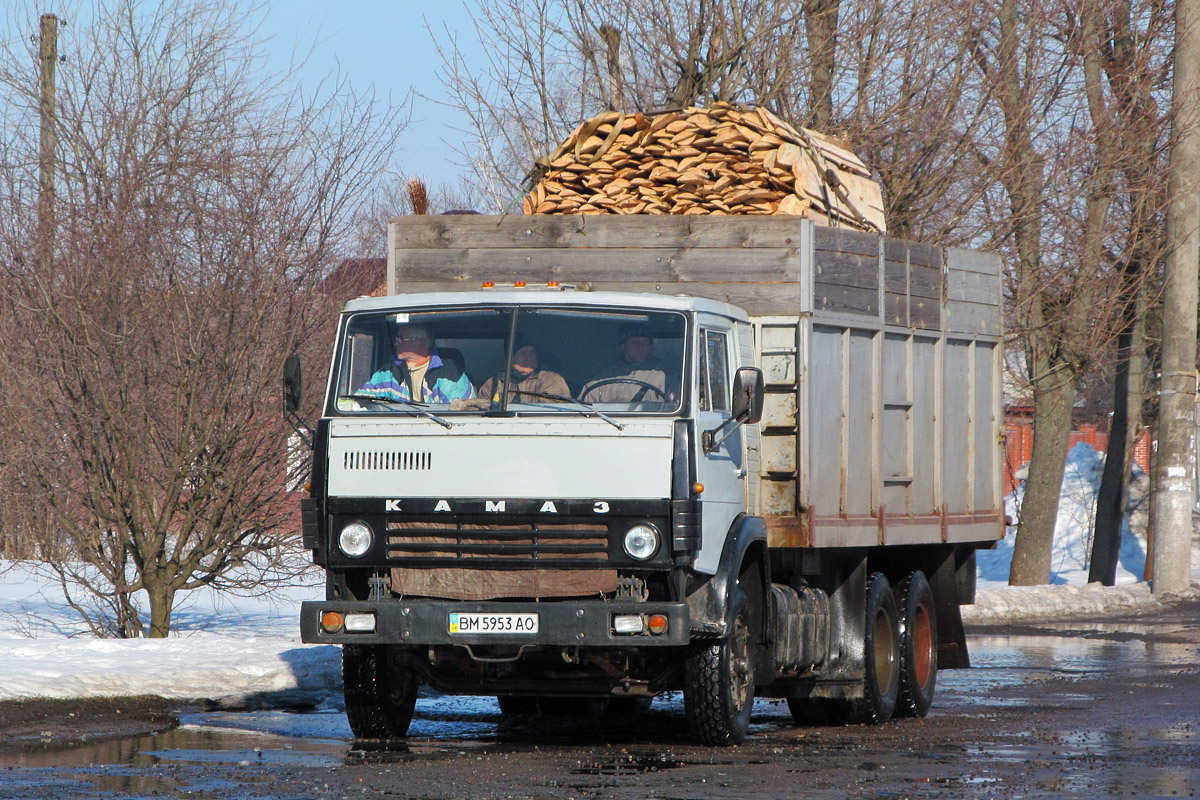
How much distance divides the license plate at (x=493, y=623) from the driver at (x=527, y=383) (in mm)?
1074

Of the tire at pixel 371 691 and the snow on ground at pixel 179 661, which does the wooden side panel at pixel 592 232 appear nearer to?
the tire at pixel 371 691

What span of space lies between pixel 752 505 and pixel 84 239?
599 cm

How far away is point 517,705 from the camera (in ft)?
37.3

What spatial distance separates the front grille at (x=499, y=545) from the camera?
8.44 metres

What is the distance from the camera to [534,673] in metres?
8.96

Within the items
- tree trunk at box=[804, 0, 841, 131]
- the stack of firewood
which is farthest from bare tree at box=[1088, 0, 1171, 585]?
the stack of firewood

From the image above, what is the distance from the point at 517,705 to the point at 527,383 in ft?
11.0

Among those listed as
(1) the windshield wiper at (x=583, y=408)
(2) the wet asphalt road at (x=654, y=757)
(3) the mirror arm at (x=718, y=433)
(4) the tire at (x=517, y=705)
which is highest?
(1) the windshield wiper at (x=583, y=408)

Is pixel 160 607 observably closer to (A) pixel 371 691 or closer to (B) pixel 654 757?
(A) pixel 371 691

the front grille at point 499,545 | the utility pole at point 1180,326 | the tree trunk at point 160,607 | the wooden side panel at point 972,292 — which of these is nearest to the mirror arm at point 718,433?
the front grille at point 499,545

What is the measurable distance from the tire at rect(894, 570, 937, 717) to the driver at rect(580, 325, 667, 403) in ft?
11.5

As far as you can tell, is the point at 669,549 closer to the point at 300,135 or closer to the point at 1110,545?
the point at 300,135

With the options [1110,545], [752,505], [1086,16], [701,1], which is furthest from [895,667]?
[1110,545]

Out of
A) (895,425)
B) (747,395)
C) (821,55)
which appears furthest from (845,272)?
(821,55)
